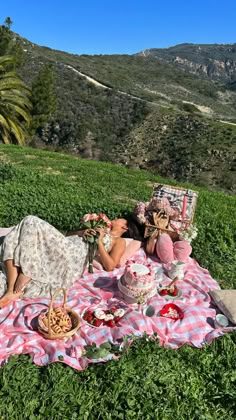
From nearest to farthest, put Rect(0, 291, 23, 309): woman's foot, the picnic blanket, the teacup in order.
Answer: the picnic blanket
Rect(0, 291, 23, 309): woman's foot
the teacup

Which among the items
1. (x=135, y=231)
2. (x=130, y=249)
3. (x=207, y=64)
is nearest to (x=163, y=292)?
(x=130, y=249)

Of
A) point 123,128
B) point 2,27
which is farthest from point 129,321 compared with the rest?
point 123,128

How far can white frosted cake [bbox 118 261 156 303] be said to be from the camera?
504 cm

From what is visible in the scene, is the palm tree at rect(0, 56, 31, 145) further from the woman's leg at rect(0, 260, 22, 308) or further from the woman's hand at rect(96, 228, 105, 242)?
the woman's leg at rect(0, 260, 22, 308)

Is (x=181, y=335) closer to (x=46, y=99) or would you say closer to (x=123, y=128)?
(x=46, y=99)

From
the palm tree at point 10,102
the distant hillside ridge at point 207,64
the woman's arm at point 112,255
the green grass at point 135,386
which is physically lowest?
the green grass at point 135,386

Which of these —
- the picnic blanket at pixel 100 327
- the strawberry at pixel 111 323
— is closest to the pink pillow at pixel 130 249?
the picnic blanket at pixel 100 327

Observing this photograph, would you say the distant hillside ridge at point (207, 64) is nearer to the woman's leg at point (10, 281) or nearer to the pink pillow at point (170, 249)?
the pink pillow at point (170, 249)

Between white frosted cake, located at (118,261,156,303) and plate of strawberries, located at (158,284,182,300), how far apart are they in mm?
217

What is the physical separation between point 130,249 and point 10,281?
84.9 inches

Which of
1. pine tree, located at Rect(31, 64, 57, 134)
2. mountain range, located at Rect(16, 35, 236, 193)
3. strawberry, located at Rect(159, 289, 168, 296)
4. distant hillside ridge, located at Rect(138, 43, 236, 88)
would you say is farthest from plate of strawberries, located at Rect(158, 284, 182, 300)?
distant hillside ridge, located at Rect(138, 43, 236, 88)

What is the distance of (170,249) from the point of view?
647cm

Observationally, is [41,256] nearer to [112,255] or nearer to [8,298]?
[8,298]

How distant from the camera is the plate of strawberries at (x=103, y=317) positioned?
4.66 meters
